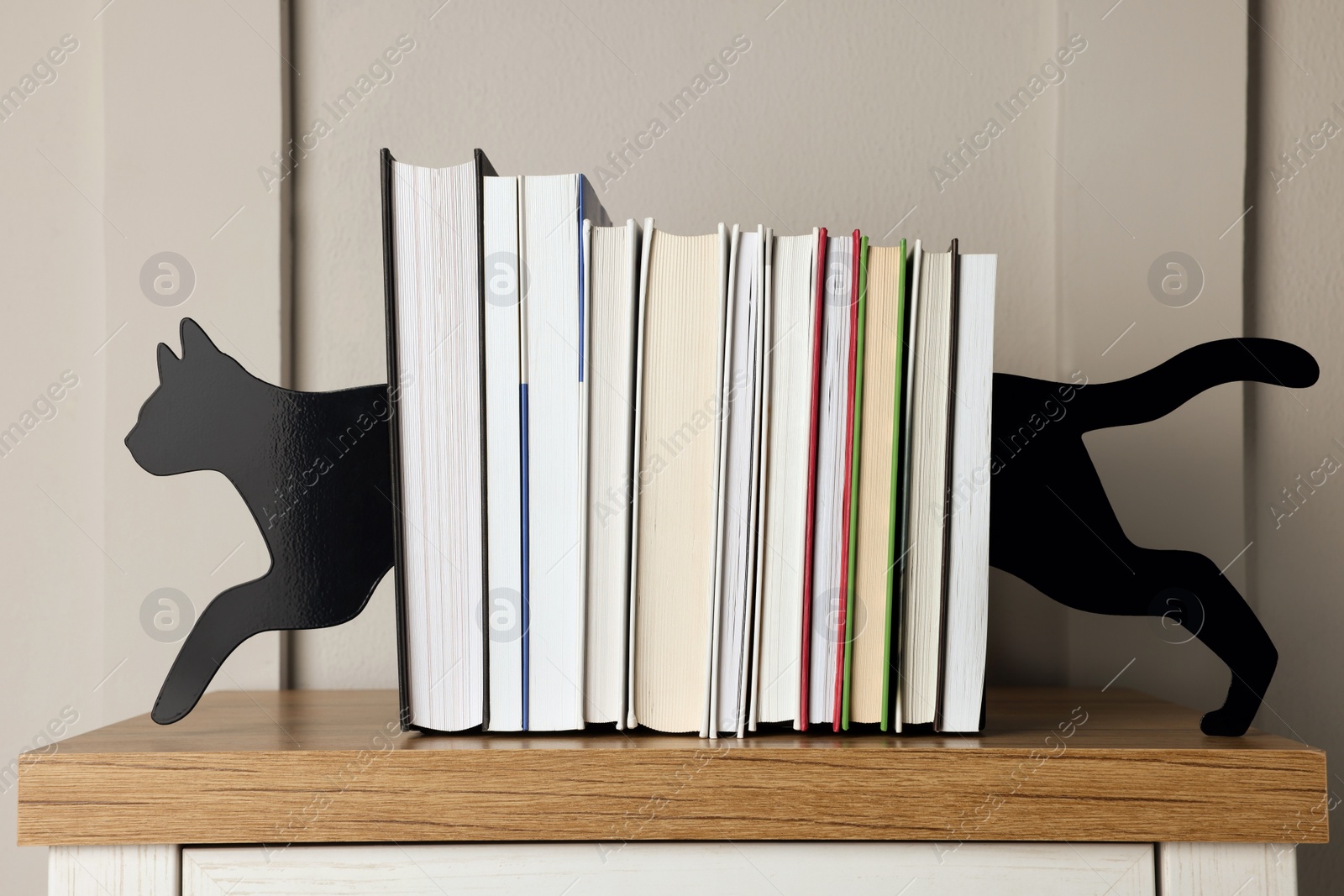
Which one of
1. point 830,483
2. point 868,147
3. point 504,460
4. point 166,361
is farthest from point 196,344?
point 868,147

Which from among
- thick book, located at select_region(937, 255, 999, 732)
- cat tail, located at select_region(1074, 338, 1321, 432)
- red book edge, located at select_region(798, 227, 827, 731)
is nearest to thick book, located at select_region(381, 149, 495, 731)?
red book edge, located at select_region(798, 227, 827, 731)

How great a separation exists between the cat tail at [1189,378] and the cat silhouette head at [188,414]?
674 mm

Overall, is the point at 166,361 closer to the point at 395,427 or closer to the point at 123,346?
the point at 395,427

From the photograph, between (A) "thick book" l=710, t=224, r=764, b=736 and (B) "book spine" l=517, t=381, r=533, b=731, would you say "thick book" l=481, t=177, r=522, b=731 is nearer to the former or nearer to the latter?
(B) "book spine" l=517, t=381, r=533, b=731

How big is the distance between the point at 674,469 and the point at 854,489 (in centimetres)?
13

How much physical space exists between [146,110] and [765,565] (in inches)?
35.0

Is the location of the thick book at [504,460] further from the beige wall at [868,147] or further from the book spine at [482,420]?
the beige wall at [868,147]

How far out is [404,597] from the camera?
619 millimetres

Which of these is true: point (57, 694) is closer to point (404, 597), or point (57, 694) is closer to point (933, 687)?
point (404, 597)

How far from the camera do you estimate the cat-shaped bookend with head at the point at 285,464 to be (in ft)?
2.12

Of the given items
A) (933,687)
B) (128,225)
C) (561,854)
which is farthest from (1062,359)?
(128,225)

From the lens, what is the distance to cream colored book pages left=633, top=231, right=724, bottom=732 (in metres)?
0.61

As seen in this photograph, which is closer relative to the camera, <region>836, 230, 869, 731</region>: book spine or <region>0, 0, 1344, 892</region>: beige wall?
<region>836, 230, 869, 731</region>: book spine

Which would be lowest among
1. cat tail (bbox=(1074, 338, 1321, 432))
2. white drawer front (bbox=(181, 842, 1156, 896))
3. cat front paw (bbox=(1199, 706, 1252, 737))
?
A: white drawer front (bbox=(181, 842, 1156, 896))
